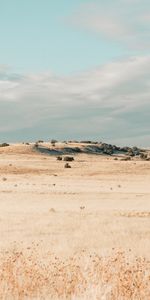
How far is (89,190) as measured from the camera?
6006 centimetres

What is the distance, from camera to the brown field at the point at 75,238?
13.5 m

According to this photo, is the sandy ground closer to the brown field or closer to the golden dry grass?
the brown field

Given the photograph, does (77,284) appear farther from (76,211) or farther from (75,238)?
(76,211)

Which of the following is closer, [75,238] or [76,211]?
[75,238]

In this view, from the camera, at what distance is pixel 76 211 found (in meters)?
39.1

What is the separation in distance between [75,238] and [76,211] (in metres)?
13.0

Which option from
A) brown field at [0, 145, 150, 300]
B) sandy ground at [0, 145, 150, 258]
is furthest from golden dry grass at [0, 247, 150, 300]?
sandy ground at [0, 145, 150, 258]

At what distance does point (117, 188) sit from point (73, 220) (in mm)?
31718

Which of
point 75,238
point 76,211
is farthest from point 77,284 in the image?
point 76,211

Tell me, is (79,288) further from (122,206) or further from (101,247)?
(122,206)

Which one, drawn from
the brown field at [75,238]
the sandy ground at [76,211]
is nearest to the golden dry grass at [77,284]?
the brown field at [75,238]

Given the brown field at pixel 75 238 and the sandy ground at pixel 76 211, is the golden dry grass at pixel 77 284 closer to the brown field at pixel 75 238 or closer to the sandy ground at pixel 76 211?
the brown field at pixel 75 238

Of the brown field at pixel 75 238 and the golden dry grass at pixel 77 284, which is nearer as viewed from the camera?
the golden dry grass at pixel 77 284

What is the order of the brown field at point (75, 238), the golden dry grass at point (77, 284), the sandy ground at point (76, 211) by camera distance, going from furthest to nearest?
the sandy ground at point (76, 211)
the brown field at point (75, 238)
the golden dry grass at point (77, 284)
